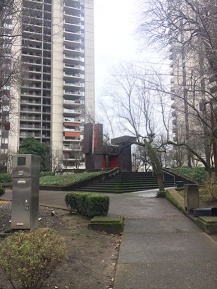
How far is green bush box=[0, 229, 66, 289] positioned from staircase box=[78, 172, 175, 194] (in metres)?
18.2

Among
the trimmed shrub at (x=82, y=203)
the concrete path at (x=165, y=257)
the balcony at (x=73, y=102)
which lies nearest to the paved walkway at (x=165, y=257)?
the concrete path at (x=165, y=257)

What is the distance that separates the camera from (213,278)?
14.7ft

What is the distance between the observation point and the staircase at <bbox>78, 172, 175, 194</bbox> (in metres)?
23.3

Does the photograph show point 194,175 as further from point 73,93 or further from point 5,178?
point 73,93

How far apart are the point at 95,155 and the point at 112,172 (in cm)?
642

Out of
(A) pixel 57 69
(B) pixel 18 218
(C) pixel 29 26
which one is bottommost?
(B) pixel 18 218

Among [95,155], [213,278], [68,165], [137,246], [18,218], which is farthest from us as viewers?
[68,165]

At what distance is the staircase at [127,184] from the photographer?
2332 cm

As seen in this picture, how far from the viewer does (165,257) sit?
563 centimetres

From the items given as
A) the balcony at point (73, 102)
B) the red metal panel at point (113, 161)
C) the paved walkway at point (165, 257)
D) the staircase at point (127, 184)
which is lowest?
the paved walkway at point (165, 257)

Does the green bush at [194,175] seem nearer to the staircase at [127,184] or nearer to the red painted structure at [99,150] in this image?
the staircase at [127,184]

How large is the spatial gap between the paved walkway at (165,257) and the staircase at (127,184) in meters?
13.6

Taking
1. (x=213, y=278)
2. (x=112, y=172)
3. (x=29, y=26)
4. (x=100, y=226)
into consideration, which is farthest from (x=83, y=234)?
(x=112, y=172)

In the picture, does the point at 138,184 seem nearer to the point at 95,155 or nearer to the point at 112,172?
the point at 112,172
